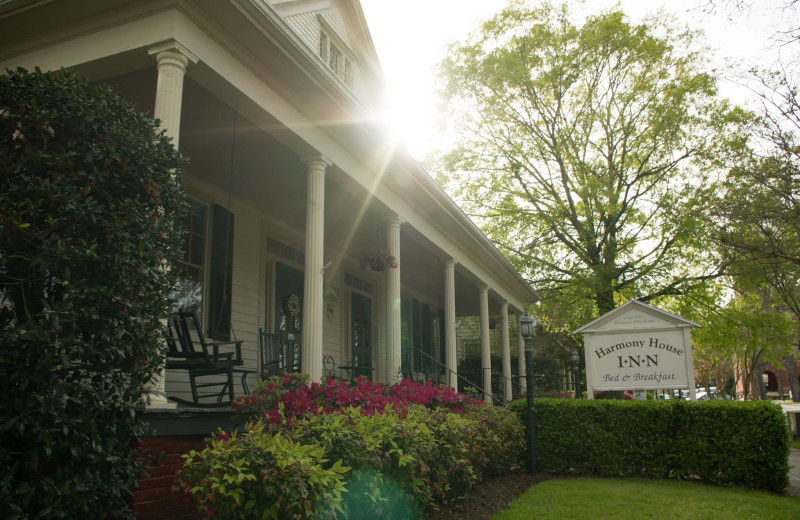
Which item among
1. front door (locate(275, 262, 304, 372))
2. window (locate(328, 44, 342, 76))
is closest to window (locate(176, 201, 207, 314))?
front door (locate(275, 262, 304, 372))

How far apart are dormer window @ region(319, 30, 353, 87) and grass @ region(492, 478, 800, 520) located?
793cm

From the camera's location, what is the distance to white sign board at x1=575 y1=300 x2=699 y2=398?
9852 millimetres

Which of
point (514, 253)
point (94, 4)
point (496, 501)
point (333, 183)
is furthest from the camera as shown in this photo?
point (514, 253)

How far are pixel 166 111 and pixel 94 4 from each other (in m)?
1.34

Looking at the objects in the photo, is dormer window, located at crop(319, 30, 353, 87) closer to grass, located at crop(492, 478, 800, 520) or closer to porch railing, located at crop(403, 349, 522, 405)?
porch railing, located at crop(403, 349, 522, 405)

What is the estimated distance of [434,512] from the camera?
19.6 feet

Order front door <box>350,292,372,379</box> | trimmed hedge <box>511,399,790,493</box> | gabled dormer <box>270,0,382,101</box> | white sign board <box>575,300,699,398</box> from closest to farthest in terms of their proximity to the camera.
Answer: trimmed hedge <box>511,399,790,493</box>
white sign board <box>575,300,699,398</box>
gabled dormer <box>270,0,382,101</box>
front door <box>350,292,372,379</box>

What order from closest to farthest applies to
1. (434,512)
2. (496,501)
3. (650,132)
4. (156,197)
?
(156,197) < (434,512) < (496,501) < (650,132)

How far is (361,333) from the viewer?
1337 cm

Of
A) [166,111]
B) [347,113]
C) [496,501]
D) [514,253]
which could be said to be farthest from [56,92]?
[514,253]

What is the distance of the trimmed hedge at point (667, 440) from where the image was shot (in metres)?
8.23

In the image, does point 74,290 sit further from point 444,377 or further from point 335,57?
point 444,377

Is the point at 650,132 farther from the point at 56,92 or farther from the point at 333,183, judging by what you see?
the point at 56,92

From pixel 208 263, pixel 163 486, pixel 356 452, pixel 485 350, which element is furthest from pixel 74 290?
pixel 485 350
